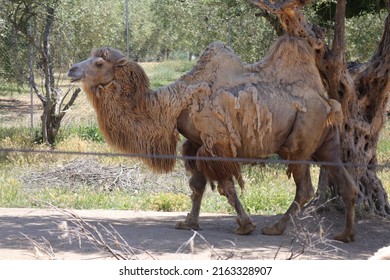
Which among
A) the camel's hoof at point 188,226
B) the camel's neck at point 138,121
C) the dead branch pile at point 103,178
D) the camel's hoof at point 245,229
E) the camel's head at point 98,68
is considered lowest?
the dead branch pile at point 103,178

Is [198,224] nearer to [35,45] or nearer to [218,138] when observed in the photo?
[218,138]

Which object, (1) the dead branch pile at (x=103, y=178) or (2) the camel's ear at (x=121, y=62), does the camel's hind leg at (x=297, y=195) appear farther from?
(1) the dead branch pile at (x=103, y=178)

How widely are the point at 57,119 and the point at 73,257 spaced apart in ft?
35.3

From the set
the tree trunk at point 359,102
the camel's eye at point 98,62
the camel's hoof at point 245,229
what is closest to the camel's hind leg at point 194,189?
the camel's hoof at point 245,229

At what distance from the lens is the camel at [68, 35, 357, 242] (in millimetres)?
8664

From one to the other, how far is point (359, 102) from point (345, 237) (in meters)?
1.99

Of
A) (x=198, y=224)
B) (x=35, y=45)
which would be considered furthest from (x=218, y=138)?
(x=35, y=45)

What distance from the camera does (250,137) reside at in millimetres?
8672

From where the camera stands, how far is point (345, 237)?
28.7 ft

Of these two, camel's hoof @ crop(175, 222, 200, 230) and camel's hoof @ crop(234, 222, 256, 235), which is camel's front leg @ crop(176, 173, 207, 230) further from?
camel's hoof @ crop(234, 222, 256, 235)

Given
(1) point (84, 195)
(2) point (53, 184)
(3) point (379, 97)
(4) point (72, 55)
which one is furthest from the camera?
(4) point (72, 55)

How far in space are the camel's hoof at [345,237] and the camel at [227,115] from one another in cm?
1

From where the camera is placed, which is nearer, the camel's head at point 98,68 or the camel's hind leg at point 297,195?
the camel's head at point 98,68

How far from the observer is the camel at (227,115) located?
28.4 feet
